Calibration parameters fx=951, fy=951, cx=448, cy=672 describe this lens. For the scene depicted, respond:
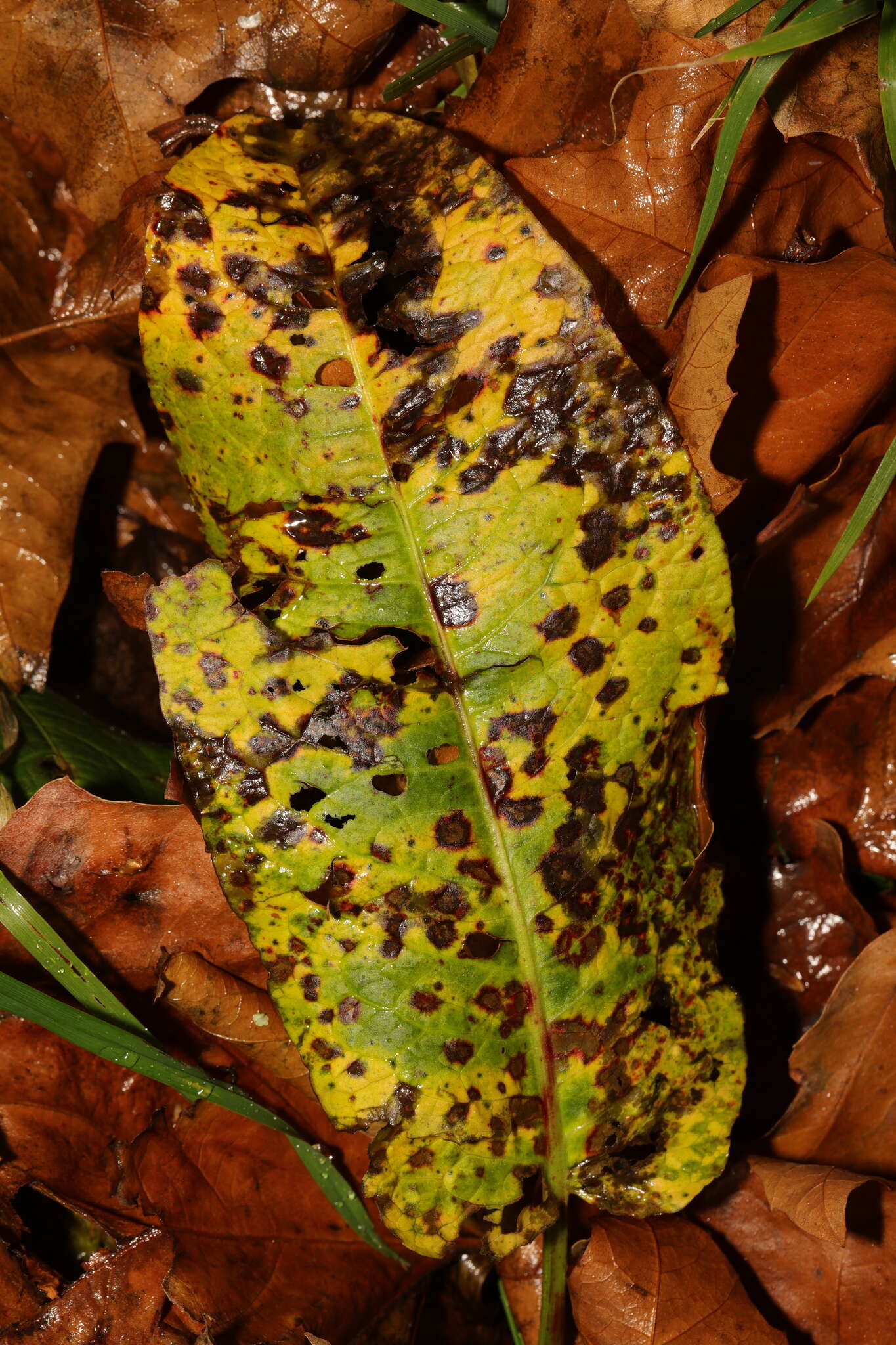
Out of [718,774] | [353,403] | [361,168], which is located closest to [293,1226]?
[718,774]

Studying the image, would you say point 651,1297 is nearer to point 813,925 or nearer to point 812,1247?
point 812,1247

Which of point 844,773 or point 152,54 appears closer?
point 152,54

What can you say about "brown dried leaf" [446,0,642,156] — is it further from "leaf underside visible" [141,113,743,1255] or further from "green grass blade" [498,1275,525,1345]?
"green grass blade" [498,1275,525,1345]

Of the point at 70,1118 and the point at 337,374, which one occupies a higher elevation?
the point at 337,374

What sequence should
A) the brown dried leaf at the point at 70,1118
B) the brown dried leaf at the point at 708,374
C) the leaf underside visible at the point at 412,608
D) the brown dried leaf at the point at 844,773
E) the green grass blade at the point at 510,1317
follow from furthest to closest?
1. the brown dried leaf at the point at 844,773
2. the green grass blade at the point at 510,1317
3. the brown dried leaf at the point at 70,1118
4. the brown dried leaf at the point at 708,374
5. the leaf underside visible at the point at 412,608

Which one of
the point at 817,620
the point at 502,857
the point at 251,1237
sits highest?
the point at 502,857

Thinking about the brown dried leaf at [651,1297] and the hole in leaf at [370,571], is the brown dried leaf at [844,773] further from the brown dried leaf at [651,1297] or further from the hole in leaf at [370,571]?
the hole in leaf at [370,571]

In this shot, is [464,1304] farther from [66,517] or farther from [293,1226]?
[66,517]

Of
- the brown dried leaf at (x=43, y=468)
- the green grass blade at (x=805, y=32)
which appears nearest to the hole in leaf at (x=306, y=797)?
the brown dried leaf at (x=43, y=468)

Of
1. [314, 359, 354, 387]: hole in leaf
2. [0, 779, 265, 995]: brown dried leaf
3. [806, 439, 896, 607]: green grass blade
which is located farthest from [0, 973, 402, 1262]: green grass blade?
[806, 439, 896, 607]: green grass blade

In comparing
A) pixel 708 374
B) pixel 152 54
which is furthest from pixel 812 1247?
pixel 152 54
